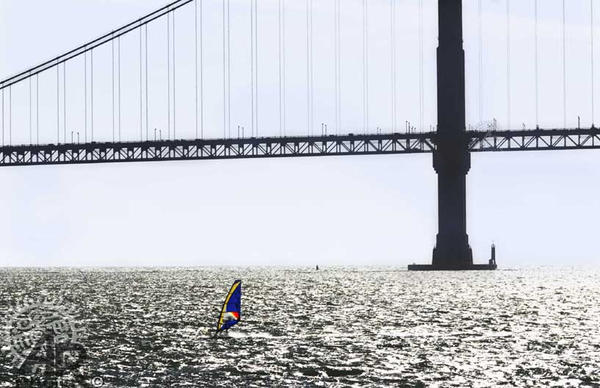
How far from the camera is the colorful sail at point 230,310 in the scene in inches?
1852

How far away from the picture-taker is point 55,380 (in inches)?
1243

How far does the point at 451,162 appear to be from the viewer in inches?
4678

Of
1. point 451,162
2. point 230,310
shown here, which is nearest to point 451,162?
point 451,162

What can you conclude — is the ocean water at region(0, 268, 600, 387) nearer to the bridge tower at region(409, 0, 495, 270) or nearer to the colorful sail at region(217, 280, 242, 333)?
the colorful sail at region(217, 280, 242, 333)

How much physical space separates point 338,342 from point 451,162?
253 ft

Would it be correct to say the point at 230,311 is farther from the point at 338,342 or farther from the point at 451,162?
the point at 451,162

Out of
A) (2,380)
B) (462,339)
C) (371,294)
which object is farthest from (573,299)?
(2,380)

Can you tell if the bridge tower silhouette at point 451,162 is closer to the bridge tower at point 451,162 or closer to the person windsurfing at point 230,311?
the bridge tower at point 451,162

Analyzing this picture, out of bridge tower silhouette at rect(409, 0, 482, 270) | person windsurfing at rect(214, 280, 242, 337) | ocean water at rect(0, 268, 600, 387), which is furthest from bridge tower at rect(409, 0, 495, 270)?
person windsurfing at rect(214, 280, 242, 337)

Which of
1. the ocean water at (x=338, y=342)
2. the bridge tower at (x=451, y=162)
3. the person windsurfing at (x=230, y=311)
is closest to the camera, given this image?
the ocean water at (x=338, y=342)

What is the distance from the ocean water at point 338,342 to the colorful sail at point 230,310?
679 millimetres

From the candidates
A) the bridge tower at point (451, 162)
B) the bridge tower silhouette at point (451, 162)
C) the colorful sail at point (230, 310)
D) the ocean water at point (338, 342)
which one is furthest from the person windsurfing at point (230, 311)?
the bridge tower at point (451, 162)

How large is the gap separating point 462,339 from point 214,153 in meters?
83.2

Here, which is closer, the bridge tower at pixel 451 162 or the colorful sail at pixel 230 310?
the colorful sail at pixel 230 310
